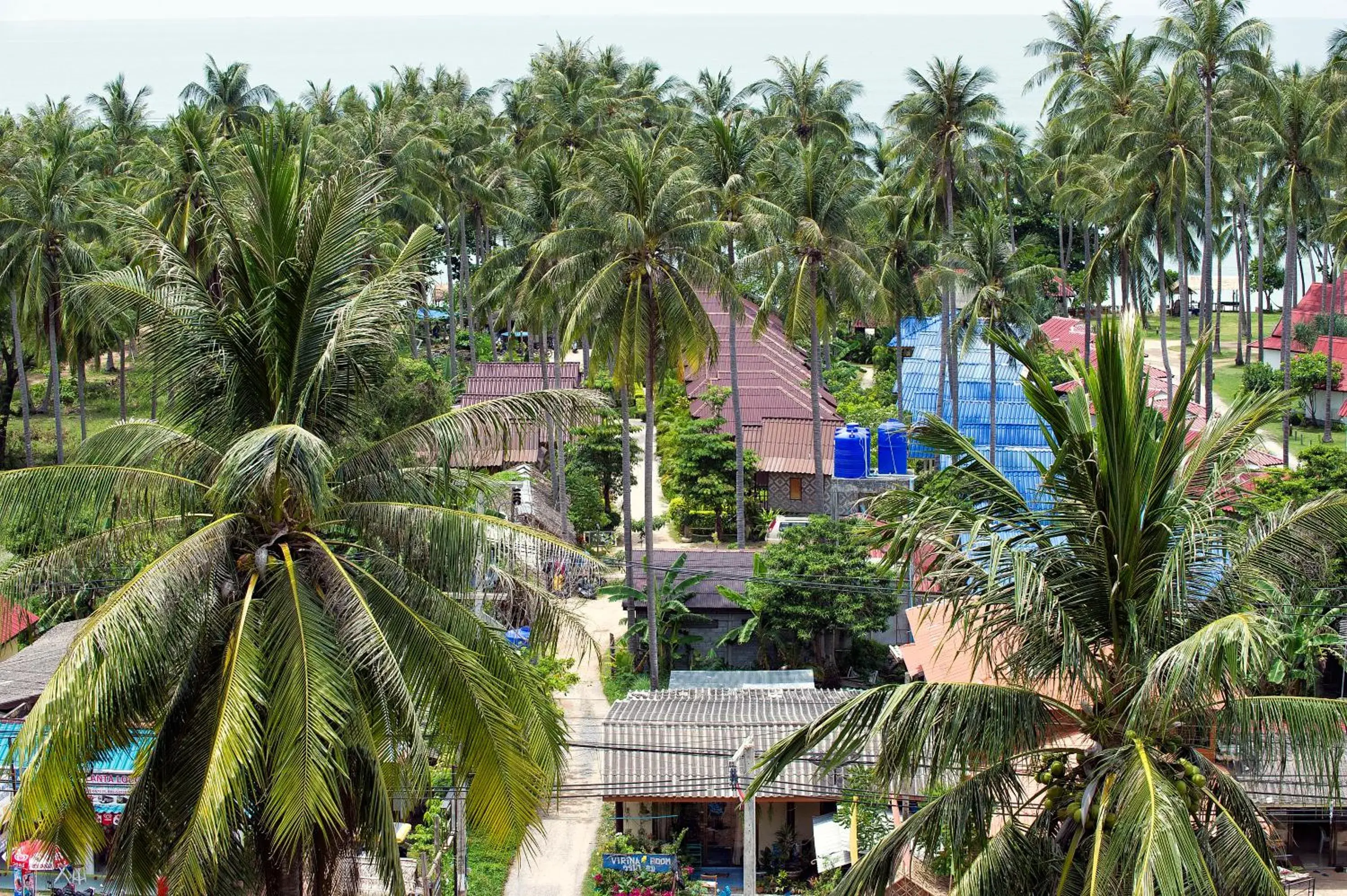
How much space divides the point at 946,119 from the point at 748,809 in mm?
31716

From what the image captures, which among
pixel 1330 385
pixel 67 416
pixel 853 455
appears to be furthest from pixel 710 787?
pixel 67 416

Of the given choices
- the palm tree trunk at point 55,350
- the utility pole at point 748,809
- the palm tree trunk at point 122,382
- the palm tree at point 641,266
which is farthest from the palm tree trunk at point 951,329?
the palm tree trunk at point 55,350

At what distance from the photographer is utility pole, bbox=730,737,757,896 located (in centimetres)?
2048

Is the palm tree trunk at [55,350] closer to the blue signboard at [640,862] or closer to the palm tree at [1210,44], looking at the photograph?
the blue signboard at [640,862]

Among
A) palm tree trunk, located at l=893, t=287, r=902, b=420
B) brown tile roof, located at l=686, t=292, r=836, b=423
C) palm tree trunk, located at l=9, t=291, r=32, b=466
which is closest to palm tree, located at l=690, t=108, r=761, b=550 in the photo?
brown tile roof, located at l=686, t=292, r=836, b=423

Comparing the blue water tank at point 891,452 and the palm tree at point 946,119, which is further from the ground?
the palm tree at point 946,119

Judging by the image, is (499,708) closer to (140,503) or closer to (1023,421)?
(140,503)

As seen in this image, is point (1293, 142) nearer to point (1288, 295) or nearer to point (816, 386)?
point (1288, 295)

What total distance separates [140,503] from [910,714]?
6515 millimetres

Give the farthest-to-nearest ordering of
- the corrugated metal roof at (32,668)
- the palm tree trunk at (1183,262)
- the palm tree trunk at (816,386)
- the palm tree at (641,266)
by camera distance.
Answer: the palm tree trunk at (1183,262) < the palm tree trunk at (816,386) < the palm tree at (641,266) < the corrugated metal roof at (32,668)

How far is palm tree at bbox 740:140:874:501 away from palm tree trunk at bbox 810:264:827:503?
1.5 inches

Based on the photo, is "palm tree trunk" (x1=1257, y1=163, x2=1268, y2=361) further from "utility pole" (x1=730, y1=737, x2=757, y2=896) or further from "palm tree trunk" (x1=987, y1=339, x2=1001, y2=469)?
"utility pole" (x1=730, y1=737, x2=757, y2=896)

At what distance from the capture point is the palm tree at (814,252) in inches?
1575

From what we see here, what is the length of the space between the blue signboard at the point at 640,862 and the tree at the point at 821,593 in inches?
397
